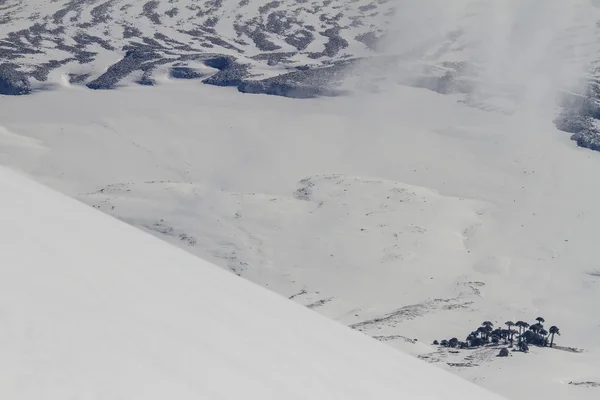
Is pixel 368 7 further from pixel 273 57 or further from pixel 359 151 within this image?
pixel 359 151

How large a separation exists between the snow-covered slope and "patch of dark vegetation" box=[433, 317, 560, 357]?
24.1m

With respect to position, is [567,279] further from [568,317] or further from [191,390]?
[191,390]

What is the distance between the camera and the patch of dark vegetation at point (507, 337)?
34031mm

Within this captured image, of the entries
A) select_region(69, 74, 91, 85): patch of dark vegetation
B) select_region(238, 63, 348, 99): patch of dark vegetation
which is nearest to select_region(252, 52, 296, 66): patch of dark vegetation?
select_region(238, 63, 348, 99): patch of dark vegetation

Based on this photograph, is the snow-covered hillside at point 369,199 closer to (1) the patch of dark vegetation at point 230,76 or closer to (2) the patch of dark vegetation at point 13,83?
(2) the patch of dark vegetation at point 13,83

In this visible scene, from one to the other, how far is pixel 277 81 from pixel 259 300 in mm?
66904

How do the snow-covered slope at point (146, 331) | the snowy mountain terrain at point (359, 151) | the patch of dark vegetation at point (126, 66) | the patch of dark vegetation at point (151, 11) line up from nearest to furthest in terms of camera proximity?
the snow-covered slope at point (146, 331), the snowy mountain terrain at point (359, 151), the patch of dark vegetation at point (126, 66), the patch of dark vegetation at point (151, 11)

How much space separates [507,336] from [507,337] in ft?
0.21

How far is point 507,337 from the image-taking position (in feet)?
116

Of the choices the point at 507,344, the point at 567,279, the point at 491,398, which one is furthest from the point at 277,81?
the point at 491,398

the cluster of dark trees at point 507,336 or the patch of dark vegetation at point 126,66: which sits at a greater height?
the patch of dark vegetation at point 126,66

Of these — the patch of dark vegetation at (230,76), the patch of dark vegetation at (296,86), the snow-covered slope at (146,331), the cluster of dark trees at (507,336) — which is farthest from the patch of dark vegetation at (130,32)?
the snow-covered slope at (146,331)

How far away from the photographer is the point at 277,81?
246 ft

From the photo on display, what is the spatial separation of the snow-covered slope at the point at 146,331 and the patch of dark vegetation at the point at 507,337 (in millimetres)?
24097
